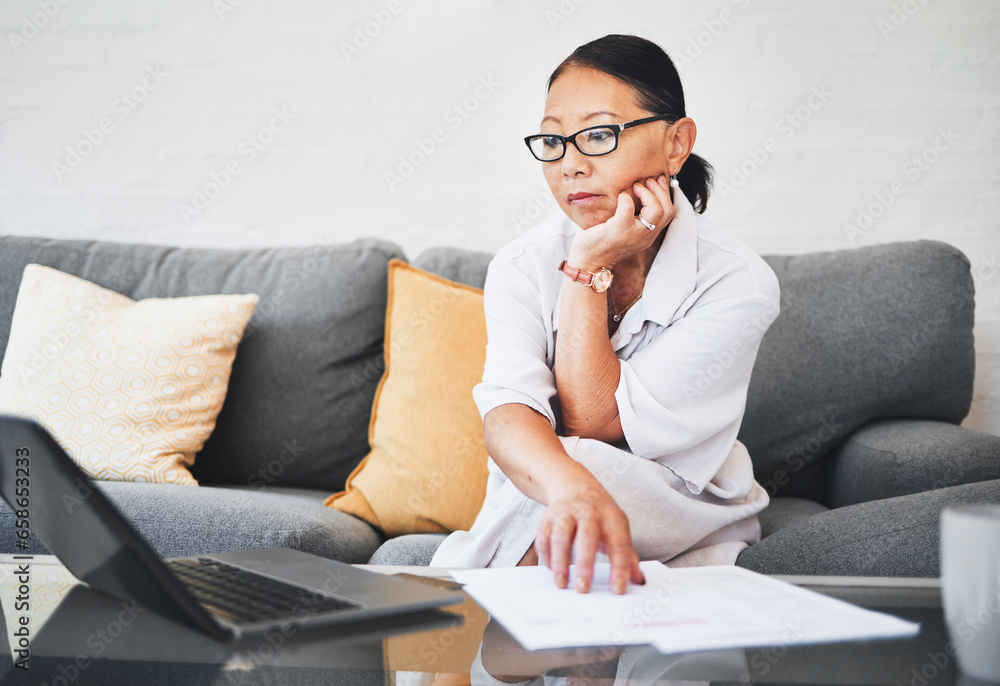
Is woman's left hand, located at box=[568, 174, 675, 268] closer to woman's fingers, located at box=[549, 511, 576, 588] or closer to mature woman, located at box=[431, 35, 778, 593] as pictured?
mature woman, located at box=[431, 35, 778, 593]

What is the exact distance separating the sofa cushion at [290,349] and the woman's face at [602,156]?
0.78 m

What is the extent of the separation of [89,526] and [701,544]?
87 cm

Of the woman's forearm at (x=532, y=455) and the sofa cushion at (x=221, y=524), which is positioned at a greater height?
the woman's forearm at (x=532, y=455)

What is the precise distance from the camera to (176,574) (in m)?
0.63

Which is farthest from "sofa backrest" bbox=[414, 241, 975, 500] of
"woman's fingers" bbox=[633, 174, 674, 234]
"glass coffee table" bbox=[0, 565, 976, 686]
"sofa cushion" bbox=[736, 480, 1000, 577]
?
"glass coffee table" bbox=[0, 565, 976, 686]

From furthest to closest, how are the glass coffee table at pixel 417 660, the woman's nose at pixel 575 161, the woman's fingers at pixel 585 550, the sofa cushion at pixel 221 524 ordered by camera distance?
the sofa cushion at pixel 221 524 → the woman's nose at pixel 575 161 → the woman's fingers at pixel 585 550 → the glass coffee table at pixel 417 660

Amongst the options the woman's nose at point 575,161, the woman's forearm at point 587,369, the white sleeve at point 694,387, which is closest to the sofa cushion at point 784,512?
the white sleeve at point 694,387

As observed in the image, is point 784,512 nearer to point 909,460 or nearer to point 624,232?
point 909,460

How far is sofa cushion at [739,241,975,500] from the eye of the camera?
67.6 inches

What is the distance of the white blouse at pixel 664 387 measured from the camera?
3.58 ft

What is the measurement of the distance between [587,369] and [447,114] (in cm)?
135

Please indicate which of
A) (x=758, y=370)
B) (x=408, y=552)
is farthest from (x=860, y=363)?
(x=408, y=552)

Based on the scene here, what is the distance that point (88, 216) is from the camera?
2.35 m

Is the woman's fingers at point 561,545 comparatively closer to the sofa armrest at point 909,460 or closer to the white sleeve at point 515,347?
the white sleeve at point 515,347
